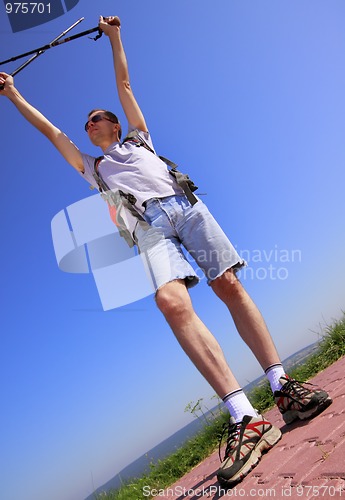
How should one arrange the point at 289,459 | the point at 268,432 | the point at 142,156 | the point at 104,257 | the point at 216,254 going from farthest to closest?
the point at 104,257 < the point at 142,156 < the point at 216,254 < the point at 268,432 < the point at 289,459

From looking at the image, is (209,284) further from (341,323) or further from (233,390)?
(341,323)

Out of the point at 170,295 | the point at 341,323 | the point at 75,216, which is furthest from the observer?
the point at 341,323

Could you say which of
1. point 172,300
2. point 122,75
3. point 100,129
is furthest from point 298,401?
point 122,75

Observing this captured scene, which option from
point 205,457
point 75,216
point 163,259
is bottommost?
point 205,457

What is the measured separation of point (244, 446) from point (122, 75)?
107 inches

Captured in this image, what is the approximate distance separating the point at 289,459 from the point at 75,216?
10.2ft

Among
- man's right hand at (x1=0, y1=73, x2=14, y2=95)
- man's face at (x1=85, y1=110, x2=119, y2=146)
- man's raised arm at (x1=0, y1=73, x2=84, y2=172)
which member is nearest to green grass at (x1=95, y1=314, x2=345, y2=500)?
man's raised arm at (x1=0, y1=73, x2=84, y2=172)

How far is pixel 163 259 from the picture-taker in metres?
2.36

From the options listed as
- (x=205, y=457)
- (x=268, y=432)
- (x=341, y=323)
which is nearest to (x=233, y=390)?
(x=268, y=432)

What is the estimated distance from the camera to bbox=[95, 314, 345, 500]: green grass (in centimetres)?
361

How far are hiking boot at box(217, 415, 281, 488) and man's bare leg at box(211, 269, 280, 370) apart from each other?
478 mm

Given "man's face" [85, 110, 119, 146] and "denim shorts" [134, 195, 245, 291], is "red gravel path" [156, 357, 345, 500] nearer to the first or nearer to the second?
"denim shorts" [134, 195, 245, 291]

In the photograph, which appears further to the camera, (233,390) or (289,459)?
(233,390)

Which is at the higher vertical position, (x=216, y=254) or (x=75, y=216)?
(x=75, y=216)
